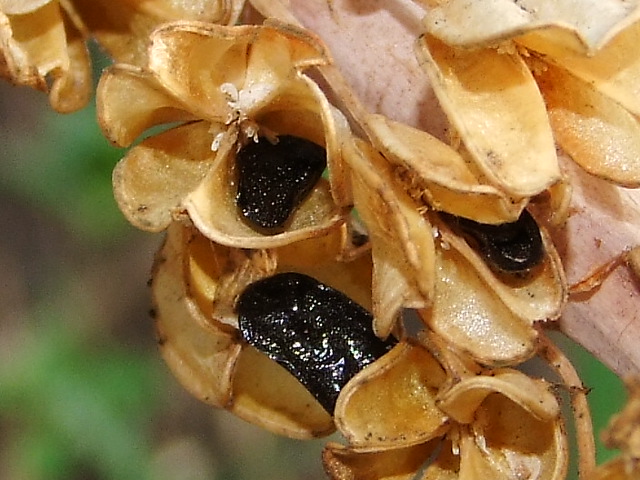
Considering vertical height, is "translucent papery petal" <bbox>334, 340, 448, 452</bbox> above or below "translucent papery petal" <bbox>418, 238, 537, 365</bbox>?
below

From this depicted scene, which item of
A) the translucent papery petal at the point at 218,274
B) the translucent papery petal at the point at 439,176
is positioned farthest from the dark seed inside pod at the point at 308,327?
the translucent papery petal at the point at 439,176

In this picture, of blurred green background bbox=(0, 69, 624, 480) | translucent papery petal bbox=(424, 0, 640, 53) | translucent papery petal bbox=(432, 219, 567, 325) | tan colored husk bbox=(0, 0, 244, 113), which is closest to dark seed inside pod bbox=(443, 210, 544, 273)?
translucent papery petal bbox=(432, 219, 567, 325)

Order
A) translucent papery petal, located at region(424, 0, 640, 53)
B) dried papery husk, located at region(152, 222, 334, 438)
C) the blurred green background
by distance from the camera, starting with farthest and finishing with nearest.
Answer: the blurred green background → dried papery husk, located at region(152, 222, 334, 438) → translucent papery petal, located at region(424, 0, 640, 53)

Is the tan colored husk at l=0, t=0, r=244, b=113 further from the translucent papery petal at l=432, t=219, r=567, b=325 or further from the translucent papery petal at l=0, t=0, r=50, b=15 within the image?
the translucent papery petal at l=432, t=219, r=567, b=325

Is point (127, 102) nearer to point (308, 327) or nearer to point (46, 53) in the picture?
point (46, 53)

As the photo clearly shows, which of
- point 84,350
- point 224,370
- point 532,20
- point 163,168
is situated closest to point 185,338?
point 224,370

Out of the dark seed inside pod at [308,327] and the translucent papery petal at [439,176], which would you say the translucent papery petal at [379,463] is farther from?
the translucent papery petal at [439,176]
